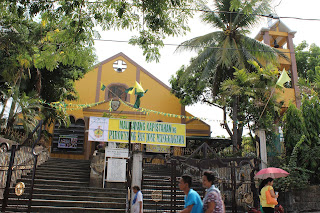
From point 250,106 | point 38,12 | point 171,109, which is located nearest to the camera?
point 38,12

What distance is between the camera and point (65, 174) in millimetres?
13781

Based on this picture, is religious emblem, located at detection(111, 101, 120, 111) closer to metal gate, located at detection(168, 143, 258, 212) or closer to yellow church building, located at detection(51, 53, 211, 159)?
yellow church building, located at detection(51, 53, 211, 159)

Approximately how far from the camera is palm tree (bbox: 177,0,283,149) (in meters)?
17.4

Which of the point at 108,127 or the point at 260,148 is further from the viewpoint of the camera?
the point at 108,127

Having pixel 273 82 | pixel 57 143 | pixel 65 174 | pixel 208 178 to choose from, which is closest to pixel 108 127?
pixel 65 174

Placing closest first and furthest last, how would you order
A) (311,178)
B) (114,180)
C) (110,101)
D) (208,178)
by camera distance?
(208,178), (311,178), (114,180), (110,101)

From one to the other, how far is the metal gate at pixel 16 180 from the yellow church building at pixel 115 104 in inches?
263

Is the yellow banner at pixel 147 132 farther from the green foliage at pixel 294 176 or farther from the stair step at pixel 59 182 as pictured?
the green foliage at pixel 294 176

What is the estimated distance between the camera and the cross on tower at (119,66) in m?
23.2

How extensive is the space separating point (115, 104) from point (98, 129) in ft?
17.1

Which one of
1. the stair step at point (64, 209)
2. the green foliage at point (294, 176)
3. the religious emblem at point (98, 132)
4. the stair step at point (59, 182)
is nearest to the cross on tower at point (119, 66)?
the religious emblem at point (98, 132)

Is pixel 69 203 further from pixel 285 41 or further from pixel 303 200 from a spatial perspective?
pixel 285 41

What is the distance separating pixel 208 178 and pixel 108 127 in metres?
11.6

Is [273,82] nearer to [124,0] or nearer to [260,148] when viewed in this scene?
[260,148]
